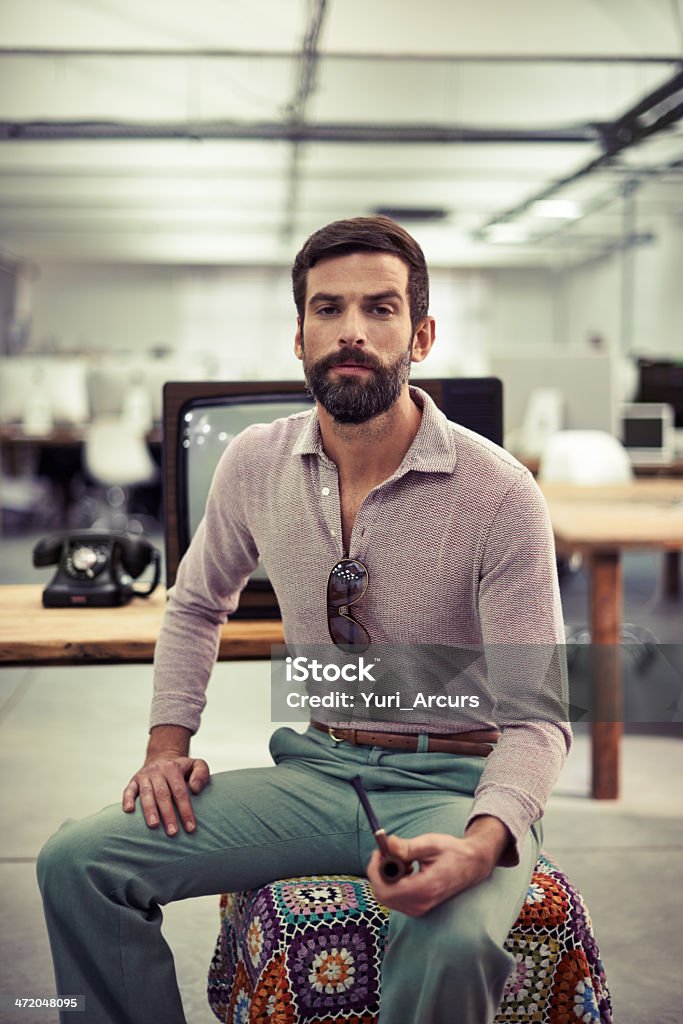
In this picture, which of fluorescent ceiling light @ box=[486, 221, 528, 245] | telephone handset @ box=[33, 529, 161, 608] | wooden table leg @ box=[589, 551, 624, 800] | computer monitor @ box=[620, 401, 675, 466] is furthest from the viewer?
fluorescent ceiling light @ box=[486, 221, 528, 245]

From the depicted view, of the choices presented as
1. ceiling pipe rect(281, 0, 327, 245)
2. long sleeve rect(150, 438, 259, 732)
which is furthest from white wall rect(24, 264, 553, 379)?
long sleeve rect(150, 438, 259, 732)

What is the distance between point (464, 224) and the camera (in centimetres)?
1588

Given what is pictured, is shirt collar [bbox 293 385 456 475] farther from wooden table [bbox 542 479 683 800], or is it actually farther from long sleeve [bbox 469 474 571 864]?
wooden table [bbox 542 479 683 800]

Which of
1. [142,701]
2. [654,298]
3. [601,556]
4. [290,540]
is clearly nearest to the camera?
[290,540]

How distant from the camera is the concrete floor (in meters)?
2.04

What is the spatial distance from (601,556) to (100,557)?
1427 mm

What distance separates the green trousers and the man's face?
1.58 feet

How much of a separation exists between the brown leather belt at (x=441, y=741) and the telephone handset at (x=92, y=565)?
820 mm

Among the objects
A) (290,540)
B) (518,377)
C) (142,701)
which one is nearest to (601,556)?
(290,540)

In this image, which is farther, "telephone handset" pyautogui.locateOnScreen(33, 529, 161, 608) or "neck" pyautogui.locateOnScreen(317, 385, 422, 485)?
"telephone handset" pyautogui.locateOnScreen(33, 529, 161, 608)

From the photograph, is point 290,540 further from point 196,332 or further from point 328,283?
point 196,332

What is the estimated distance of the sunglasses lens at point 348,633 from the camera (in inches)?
56.6

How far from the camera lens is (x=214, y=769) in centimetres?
170

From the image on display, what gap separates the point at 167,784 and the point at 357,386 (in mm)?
589
